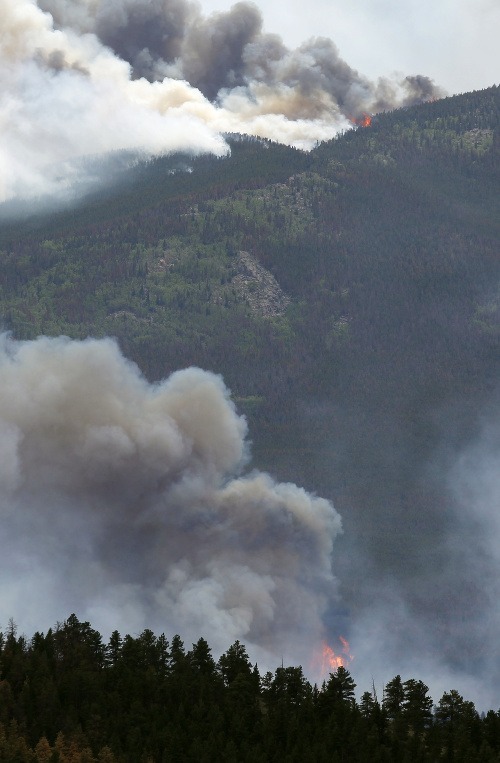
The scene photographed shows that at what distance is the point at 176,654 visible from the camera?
18675 centimetres

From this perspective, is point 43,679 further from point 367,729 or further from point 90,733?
point 367,729

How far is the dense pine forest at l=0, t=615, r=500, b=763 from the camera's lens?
16512 cm

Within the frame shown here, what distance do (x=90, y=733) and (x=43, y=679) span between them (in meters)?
7.36

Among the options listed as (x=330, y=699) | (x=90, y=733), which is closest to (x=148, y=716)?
(x=90, y=733)

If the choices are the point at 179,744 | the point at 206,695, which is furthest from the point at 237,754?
the point at 206,695

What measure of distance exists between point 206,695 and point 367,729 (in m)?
16.5

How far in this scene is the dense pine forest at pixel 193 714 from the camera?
16512cm

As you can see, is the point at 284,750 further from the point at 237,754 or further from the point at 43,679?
the point at 43,679

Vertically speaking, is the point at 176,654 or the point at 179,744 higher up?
the point at 176,654

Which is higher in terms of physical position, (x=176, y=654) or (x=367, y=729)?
(x=176, y=654)

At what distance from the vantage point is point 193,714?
17388 cm

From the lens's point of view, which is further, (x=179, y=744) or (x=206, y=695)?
(x=206, y=695)

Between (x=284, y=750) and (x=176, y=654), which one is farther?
(x=176, y=654)

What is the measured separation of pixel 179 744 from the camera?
16412 centimetres
